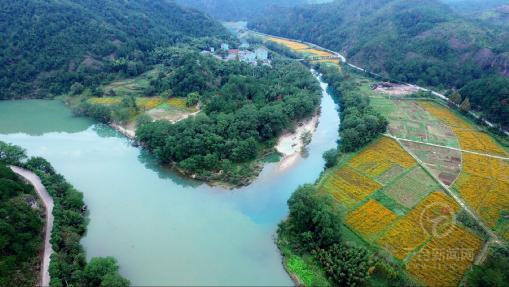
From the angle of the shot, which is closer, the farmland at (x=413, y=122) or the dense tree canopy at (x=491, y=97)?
the farmland at (x=413, y=122)

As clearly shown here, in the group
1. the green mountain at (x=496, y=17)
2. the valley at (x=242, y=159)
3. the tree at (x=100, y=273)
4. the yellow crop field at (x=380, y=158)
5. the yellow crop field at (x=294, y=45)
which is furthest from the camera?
Answer: the yellow crop field at (x=294, y=45)

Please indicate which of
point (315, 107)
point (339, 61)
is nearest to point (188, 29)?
point (339, 61)

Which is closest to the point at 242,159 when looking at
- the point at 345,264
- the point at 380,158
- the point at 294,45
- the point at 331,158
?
the point at 331,158

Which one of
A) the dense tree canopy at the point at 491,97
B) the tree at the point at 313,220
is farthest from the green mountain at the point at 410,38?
the tree at the point at 313,220

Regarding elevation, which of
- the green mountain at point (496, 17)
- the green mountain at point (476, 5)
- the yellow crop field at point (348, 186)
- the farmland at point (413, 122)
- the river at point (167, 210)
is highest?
the green mountain at point (476, 5)

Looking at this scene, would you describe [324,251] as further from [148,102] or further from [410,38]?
[410,38]

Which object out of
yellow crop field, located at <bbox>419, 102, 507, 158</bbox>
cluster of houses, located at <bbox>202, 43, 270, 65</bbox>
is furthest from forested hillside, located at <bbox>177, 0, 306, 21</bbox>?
yellow crop field, located at <bbox>419, 102, 507, 158</bbox>

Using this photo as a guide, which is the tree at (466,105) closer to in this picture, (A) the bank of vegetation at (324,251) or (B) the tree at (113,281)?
(A) the bank of vegetation at (324,251)
